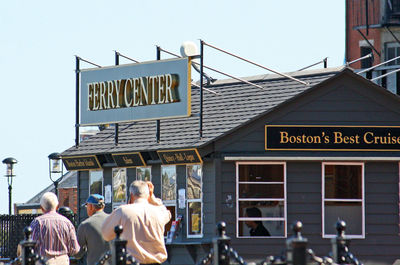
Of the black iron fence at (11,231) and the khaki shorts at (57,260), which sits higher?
the khaki shorts at (57,260)

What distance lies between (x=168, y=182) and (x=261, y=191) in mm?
2932

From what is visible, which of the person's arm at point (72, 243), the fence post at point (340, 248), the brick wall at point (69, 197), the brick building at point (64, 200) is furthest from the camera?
the brick wall at point (69, 197)

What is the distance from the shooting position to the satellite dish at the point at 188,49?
2761cm

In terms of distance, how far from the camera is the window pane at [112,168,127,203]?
91.2 ft

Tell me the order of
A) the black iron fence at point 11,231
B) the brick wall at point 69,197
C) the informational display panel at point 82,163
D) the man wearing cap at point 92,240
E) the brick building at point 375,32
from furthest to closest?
the brick wall at point 69,197 < the brick building at point 375,32 < the black iron fence at point 11,231 < the informational display panel at point 82,163 < the man wearing cap at point 92,240

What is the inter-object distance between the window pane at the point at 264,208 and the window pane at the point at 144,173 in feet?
11.6

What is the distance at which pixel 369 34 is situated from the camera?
43.8 meters

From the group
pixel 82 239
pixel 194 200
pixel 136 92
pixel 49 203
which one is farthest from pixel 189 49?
pixel 49 203

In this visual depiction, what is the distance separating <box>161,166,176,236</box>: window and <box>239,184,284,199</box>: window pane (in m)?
2.31

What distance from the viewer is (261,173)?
24.7 meters

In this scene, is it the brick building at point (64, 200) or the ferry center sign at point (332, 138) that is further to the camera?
the brick building at point (64, 200)

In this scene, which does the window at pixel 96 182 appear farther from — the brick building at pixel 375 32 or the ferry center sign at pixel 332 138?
the brick building at pixel 375 32

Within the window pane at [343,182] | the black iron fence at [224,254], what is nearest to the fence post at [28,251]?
the black iron fence at [224,254]

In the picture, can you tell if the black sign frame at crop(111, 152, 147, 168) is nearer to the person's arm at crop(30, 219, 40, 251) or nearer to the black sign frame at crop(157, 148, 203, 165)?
the black sign frame at crop(157, 148, 203, 165)
